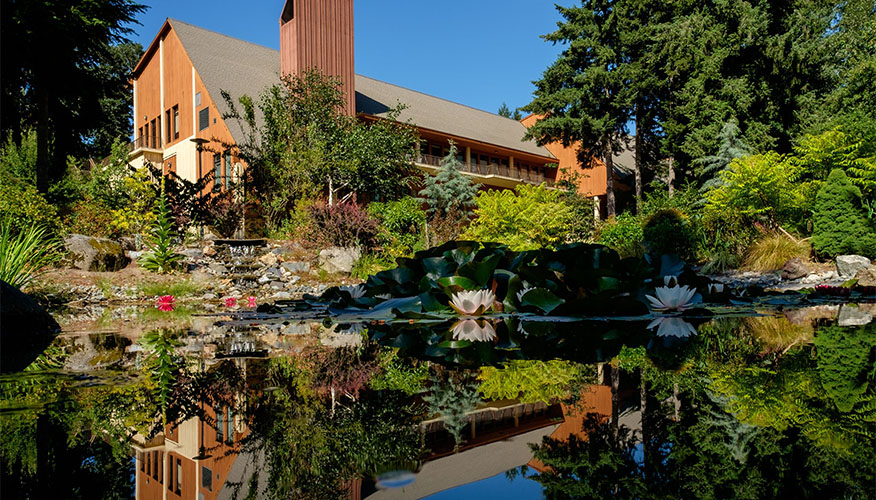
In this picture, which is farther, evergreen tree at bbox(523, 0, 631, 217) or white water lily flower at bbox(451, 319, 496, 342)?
evergreen tree at bbox(523, 0, 631, 217)

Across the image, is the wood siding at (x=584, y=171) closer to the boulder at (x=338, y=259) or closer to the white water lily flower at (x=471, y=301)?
the boulder at (x=338, y=259)

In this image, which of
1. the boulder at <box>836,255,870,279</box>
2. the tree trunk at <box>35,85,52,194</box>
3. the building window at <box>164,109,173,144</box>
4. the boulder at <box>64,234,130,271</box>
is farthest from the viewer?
the building window at <box>164,109,173,144</box>

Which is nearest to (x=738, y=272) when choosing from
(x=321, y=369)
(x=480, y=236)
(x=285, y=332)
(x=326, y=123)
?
(x=480, y=236)

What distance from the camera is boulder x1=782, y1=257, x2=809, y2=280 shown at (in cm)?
751

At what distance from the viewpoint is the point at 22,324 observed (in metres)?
2.63

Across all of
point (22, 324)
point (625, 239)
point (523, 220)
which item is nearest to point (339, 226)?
point (523, 220)

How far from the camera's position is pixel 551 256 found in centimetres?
246

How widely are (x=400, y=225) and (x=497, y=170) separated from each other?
12.1m

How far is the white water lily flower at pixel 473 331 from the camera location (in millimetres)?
1979

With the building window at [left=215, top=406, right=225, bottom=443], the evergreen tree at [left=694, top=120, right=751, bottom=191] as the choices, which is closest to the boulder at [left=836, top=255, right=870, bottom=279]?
the evergreen tree at [left=694, top=120, right=751, bottom=191]

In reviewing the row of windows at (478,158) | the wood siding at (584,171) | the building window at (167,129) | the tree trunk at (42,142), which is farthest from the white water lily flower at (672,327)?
the wood siding at (584,171)

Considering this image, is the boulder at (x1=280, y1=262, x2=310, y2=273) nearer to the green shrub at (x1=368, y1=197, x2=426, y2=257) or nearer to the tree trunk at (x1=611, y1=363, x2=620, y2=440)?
the green shrub at (x1=368, y1=197, x2=426, y2=257)

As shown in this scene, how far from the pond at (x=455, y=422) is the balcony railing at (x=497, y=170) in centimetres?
1877

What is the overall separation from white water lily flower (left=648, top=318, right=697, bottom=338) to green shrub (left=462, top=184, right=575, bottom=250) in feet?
24.0
